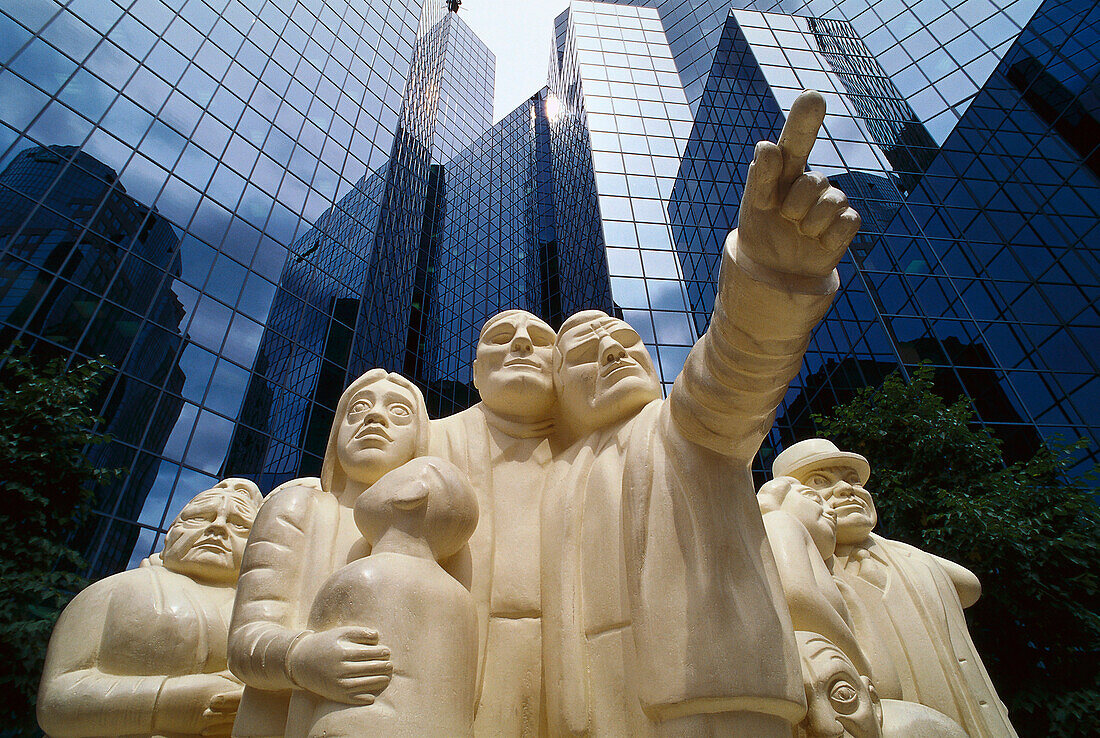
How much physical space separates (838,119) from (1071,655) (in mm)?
23276

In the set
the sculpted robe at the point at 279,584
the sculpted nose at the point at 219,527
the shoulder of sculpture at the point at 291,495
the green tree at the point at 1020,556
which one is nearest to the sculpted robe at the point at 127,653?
the sculpted nose at the point at 219,527

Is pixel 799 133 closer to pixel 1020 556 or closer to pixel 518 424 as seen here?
pixel 518 424

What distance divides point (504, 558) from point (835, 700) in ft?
3.75

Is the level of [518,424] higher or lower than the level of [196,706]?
higher

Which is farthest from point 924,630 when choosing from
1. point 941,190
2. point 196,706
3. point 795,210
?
point 941,190

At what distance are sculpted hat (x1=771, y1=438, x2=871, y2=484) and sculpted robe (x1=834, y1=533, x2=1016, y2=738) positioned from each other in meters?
0.40

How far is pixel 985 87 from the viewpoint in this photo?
24.0 m

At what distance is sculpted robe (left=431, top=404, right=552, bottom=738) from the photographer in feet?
6.38

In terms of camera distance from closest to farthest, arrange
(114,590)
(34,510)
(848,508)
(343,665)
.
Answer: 1. (343,665)
2. (114,590)
3. (848,508)
4. (34,510)

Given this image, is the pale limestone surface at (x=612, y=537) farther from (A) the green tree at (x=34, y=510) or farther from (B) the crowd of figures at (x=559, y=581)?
(A) the green tree at (x=34, y=510)

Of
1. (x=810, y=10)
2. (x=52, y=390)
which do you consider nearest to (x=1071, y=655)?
(x=52, y=390)

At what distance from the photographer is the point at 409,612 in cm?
170

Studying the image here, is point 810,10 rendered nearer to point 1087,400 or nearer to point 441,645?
point 1087,400

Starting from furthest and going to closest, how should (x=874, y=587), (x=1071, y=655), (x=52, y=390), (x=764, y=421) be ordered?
(x=1071, y=655)
(x=52, y=390)
(x=874, y=587)
(x=764, y=421)
